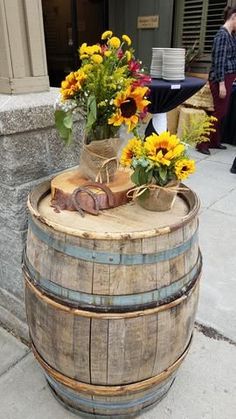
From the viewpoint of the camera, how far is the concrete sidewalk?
1.56 metres

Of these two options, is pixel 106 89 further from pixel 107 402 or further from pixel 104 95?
pixel 107 402

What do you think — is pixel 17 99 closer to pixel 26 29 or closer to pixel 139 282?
pixel 26 29

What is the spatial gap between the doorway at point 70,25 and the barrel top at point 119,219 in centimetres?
594

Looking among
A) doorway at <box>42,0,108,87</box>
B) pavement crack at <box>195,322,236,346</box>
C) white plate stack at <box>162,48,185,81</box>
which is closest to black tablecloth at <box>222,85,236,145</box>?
white plate stack at <box>162,48,185,81</box>

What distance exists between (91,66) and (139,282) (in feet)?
2.39

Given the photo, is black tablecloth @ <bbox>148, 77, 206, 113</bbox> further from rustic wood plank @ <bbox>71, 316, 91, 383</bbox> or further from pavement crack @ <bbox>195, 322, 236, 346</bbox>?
rustic wood plank @ <bbox>71, 316, 91, 383</bbox>

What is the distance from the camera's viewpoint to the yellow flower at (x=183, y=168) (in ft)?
3.87

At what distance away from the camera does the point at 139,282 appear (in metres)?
1.11

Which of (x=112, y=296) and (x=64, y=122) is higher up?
(x=64, y=122)

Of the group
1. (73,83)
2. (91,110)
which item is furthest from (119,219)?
(73,83)

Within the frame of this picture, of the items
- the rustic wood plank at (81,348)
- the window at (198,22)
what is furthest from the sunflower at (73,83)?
the window at (198,22)

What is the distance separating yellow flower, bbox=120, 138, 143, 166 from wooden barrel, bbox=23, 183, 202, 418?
0.17 metres

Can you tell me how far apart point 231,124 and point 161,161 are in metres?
4.56

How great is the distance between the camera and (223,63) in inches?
167
